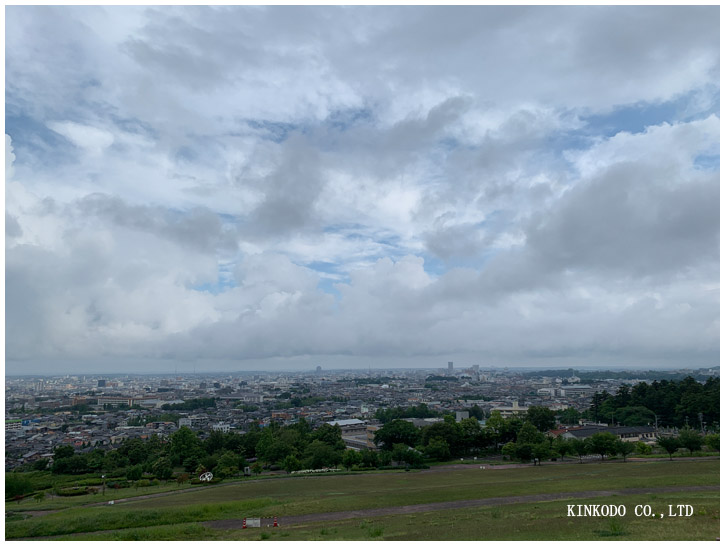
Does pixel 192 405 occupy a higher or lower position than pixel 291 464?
lower

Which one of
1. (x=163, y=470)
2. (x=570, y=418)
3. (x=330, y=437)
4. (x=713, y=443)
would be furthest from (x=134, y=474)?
(x=570, y=418)

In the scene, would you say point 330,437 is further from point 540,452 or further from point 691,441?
point 691,441

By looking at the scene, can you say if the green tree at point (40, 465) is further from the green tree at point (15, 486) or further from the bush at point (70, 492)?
the bush at point (70, 492)

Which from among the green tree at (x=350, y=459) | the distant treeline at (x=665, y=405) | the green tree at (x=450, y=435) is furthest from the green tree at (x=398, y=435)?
the distant treeline at (x=665, y=405)

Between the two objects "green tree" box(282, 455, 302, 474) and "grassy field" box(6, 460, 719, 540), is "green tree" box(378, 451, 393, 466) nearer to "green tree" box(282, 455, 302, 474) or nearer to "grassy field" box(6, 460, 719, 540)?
"grassy field" box(6, 460, 719, 540)

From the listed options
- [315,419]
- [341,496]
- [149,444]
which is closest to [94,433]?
[149,444]
